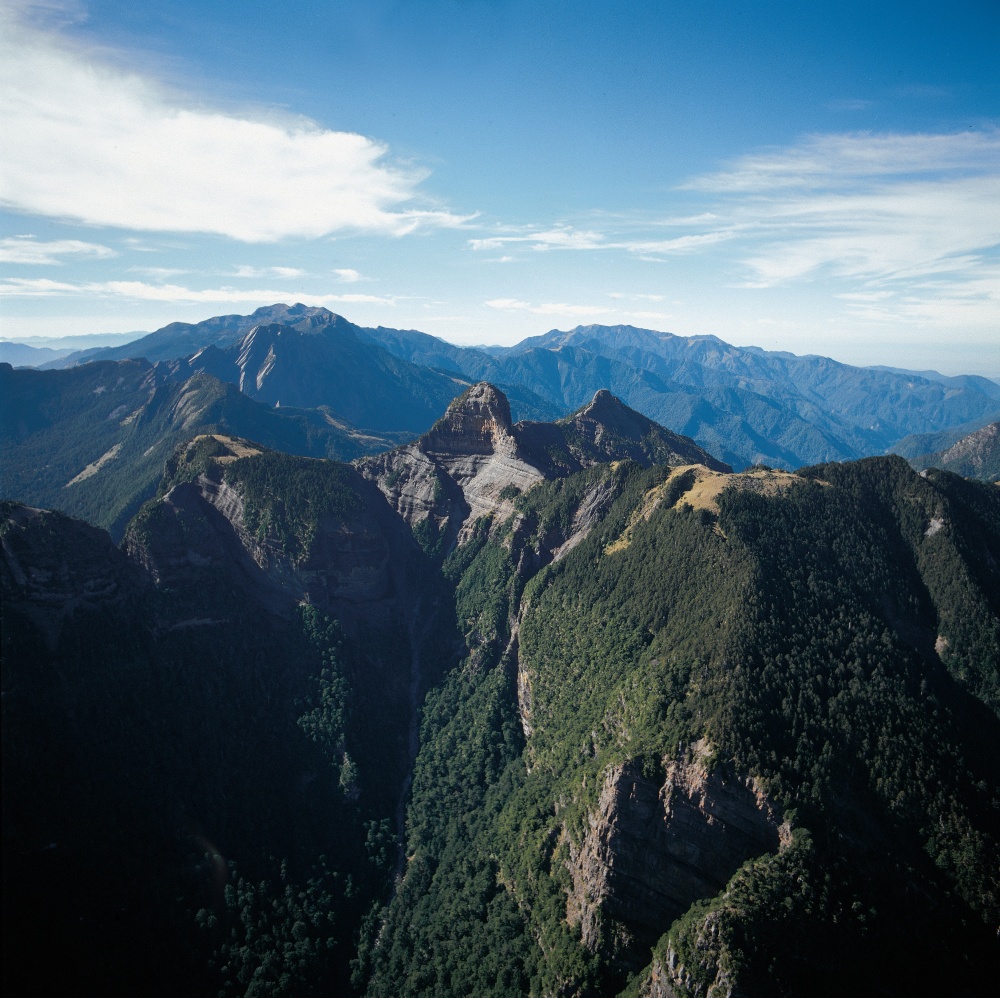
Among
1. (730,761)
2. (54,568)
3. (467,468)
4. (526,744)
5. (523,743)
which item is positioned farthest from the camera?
(467,468)

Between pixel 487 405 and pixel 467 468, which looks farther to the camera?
pixel 467 468

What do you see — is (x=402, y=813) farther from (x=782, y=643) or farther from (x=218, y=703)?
(x=782, y=643)

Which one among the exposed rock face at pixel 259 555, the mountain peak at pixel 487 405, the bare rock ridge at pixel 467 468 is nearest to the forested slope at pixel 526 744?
the exposed rock face at pixel 259 555

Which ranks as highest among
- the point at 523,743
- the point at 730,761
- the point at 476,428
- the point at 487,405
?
the point at 487,405

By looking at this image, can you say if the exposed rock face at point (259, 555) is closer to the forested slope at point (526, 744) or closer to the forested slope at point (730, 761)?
the forested slope at point (526, 744)

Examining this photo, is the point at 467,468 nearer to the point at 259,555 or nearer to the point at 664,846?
the point at 259,555

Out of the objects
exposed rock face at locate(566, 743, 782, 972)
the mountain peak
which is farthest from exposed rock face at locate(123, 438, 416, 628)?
exposed rock face at locate(566, 743, 782, 972)

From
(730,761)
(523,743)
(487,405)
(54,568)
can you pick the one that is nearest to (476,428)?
(487,405)
